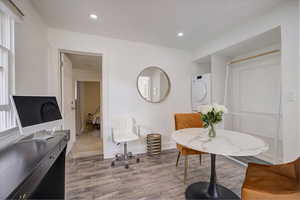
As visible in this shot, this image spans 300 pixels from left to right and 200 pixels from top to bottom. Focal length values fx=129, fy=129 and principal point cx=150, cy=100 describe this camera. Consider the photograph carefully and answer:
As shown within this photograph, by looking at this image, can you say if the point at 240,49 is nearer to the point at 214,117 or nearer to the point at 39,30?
the point at 214,117

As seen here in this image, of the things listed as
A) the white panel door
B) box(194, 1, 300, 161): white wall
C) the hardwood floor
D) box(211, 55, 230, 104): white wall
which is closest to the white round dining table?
the hardwood floor

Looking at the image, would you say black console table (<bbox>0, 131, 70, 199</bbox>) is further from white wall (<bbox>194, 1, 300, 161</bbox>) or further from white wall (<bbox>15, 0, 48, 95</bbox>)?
white wall (<bbox>194, 1, 300, 161</bbox>)

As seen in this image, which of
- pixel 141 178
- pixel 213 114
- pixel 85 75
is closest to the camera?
pixel 213 114

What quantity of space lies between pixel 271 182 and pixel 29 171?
173cm

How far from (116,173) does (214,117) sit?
1.74 meters

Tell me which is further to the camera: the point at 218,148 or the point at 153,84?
the point at 153,84

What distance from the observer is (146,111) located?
3.03 m

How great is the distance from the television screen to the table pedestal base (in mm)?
1846

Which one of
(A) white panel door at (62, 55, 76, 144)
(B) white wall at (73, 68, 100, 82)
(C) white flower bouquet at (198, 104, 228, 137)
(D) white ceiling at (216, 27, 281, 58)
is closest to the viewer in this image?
(C) white flower bouquet at (198, 104, 228, 137)

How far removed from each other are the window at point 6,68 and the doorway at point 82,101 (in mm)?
1166

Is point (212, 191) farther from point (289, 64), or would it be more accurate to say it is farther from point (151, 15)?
point (151, 15)

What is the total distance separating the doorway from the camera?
2754 millimetres

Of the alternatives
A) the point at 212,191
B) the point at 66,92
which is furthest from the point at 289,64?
the point at 66,92

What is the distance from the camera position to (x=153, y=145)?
280cm
